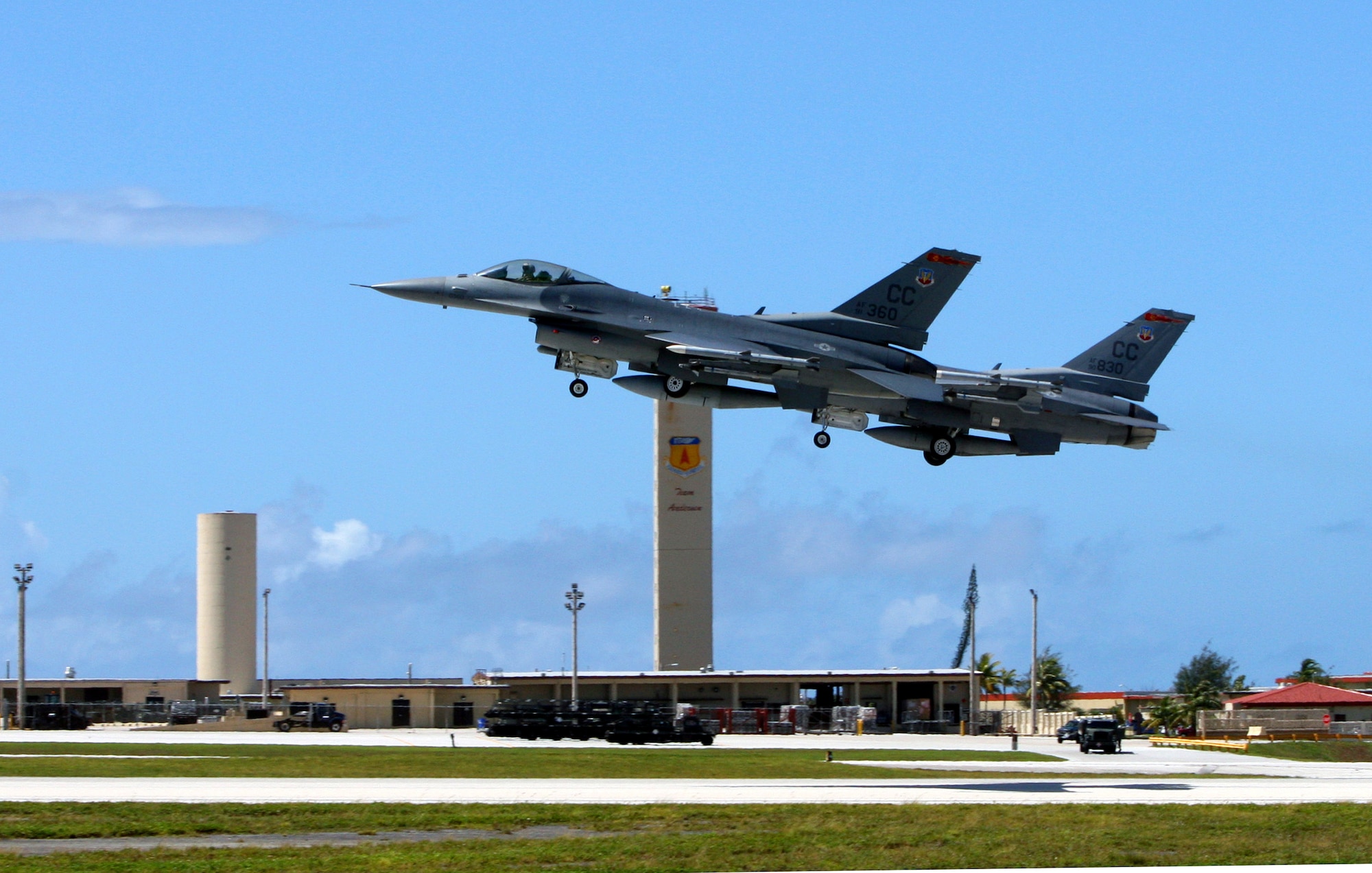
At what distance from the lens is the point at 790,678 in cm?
8525

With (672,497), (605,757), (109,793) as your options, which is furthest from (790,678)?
(109,793)

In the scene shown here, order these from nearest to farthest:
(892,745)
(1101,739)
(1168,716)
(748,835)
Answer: (748,835) → (1101,739) → (892,745) → (1168,716)

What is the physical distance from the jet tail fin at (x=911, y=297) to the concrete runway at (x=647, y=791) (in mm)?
12014

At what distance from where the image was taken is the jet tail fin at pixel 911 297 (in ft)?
144

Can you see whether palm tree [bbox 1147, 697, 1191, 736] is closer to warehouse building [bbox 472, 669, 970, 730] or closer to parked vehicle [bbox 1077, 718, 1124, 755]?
warehouse building [bbox 472, 669, 970, 730]

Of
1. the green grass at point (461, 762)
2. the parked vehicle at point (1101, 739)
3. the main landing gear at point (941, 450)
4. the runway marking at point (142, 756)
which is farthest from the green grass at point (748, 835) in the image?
the parked vehicle at point (1101, 739)

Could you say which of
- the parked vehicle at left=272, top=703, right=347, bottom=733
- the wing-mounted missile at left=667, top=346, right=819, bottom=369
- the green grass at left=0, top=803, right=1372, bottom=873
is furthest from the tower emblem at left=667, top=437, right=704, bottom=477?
the green grass at left=0, top=803, right=1372, bottom=873

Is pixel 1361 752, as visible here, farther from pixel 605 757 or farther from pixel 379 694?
pixel 379 694

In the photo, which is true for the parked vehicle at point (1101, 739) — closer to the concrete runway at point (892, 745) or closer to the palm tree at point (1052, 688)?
the concrete runway at point (892, 745)

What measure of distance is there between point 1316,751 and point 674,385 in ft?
111

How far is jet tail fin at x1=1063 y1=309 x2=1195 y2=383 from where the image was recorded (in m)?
45.3

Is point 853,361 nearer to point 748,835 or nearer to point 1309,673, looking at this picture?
point 748,835

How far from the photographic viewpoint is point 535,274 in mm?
40688

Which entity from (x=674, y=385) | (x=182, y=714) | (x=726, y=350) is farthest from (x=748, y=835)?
(x=182, y=714)
